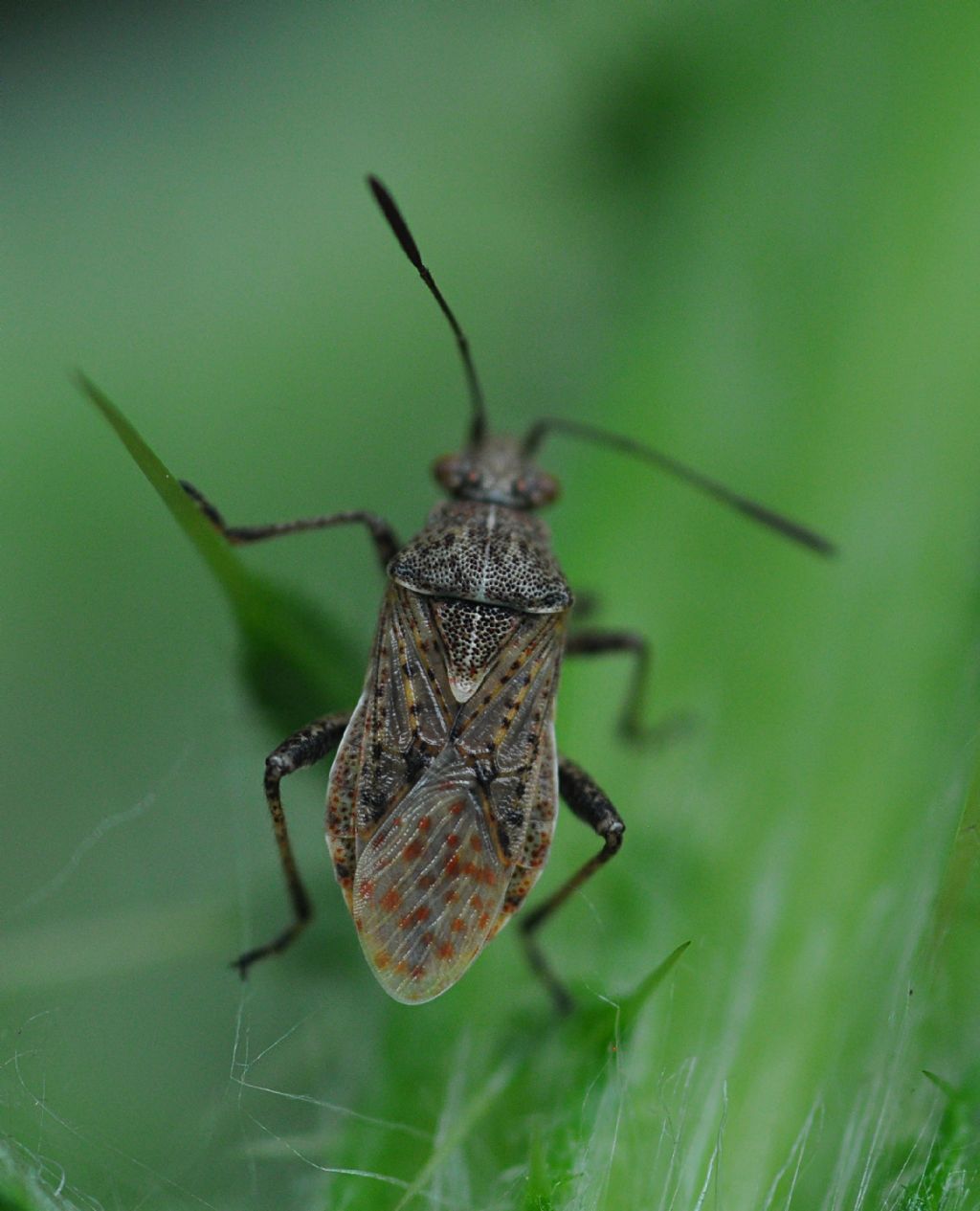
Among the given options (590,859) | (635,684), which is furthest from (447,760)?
(635,684)

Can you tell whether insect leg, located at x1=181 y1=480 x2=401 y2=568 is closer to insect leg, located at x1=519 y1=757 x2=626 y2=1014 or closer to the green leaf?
the green leaf

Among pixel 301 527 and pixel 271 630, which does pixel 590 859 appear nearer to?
pixel 271 630

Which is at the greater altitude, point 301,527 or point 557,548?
point 301,527

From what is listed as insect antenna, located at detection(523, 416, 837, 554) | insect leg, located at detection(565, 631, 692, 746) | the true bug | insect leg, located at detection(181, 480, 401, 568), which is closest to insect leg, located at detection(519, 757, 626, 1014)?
the true bug

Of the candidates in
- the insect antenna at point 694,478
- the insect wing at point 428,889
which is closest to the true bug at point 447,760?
the insect wing at point 428,889

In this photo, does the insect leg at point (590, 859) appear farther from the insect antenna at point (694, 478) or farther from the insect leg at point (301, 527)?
the insect antenna at point (694, 478)

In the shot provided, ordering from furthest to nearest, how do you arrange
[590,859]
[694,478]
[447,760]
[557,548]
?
[557,548]
[694,478]
[590,859]
[447,760]

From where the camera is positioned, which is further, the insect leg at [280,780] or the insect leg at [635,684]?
the insect leg at [635,684]
